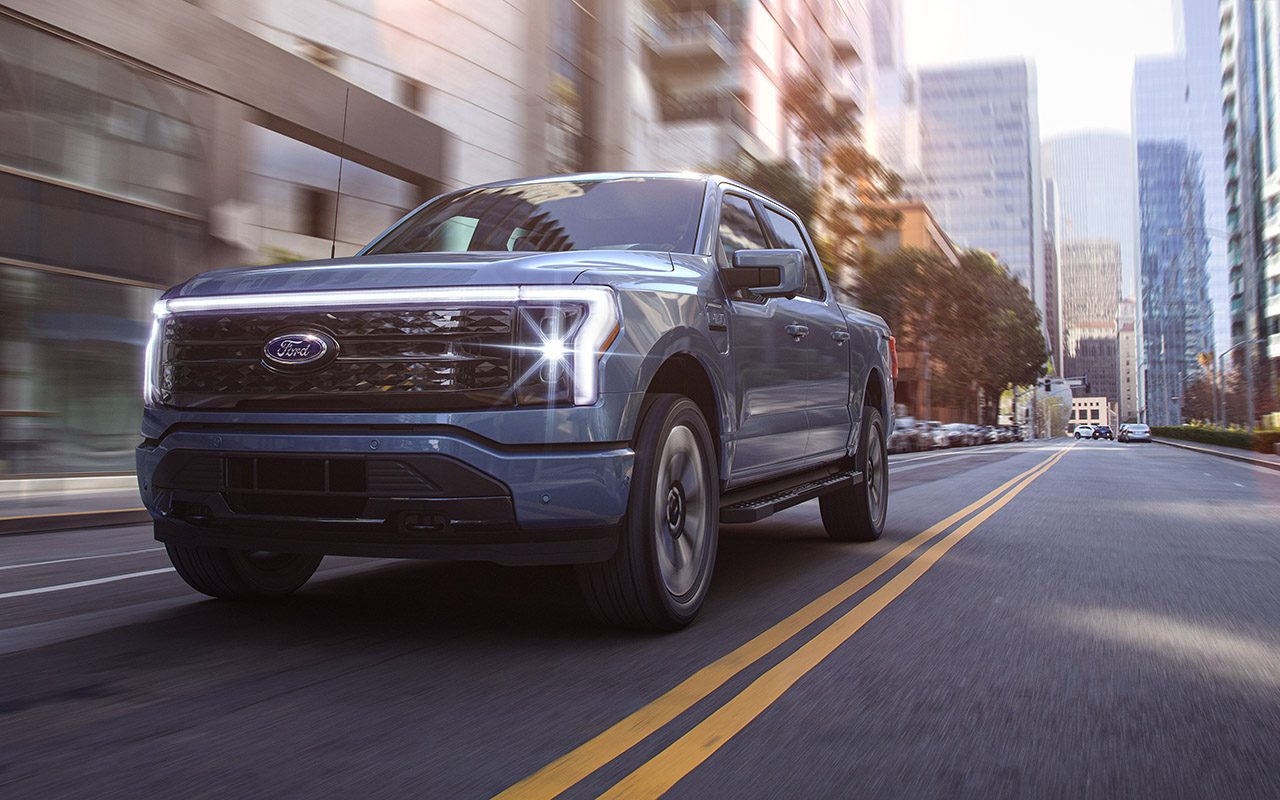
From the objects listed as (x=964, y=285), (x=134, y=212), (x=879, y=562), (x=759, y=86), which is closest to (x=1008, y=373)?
(x=964, y=285)

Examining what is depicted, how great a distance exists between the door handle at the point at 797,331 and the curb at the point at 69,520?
18.9ft

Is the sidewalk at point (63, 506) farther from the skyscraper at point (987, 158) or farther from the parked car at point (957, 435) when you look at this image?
the skyscraper at point (987, 158)

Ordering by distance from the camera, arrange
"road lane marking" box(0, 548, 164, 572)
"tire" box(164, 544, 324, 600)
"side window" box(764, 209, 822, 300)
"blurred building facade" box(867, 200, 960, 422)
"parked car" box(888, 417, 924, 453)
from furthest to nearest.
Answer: "blurred building facade" box(867, 200, 960, 422) < "parked car" box(888, 417, 924, 453) < "road lane marking" box(0, 548, 164, 572) < "side window" box(764, 209, 822, 300) < "tire" box(164, 544, 324, 600)

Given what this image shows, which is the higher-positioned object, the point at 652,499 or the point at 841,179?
the point at 841,179

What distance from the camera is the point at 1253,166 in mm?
97562

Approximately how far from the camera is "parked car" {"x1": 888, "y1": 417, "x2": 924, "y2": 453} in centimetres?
3966

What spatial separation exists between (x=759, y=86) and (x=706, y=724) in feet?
132

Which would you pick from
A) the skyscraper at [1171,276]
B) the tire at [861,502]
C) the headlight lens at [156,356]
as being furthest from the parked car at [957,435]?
the skyscraper at [1171,276]

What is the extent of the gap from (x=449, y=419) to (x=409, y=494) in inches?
10.8

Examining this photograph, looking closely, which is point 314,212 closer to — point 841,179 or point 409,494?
point 409,494

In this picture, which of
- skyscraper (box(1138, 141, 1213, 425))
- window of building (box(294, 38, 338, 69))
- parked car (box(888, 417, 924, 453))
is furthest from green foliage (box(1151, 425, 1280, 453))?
skyscraper (box(1138, 141, 1213, 425))

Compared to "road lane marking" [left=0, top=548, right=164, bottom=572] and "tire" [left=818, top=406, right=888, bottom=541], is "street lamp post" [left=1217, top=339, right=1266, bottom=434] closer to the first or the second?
"tire" [left=818, top=406, right=888, bottom=541]

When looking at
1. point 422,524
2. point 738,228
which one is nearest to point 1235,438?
point 738,228

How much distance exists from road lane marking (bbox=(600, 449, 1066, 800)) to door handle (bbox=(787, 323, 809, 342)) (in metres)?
1.33
